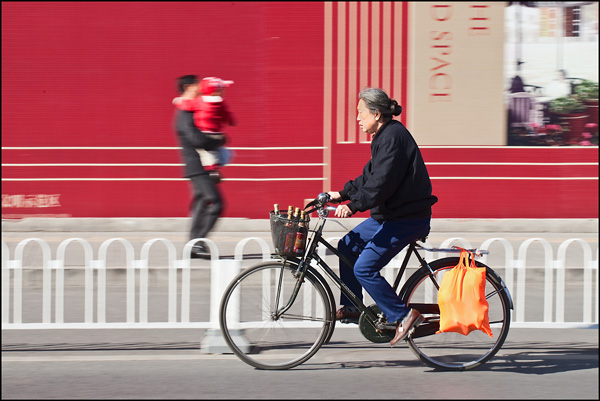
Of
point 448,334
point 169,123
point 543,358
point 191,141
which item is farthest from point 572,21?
point 448,334

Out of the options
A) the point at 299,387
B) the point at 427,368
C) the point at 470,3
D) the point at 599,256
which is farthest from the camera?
the point at 470,3

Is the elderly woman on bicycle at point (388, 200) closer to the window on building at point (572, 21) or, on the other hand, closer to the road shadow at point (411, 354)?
the road shadow at point (411, 354)

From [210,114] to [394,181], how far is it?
4452 mm

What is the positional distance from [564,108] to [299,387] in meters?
8.27

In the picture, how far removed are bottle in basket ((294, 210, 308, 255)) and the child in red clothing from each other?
152 inches

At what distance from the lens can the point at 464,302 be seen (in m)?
5.91

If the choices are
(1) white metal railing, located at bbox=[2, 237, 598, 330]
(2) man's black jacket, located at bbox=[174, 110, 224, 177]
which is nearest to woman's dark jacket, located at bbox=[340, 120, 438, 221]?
(1) white metal railing, located at bbox=[2, 237, 598, 330]

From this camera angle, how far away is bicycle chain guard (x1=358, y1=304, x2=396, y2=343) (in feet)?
19.5

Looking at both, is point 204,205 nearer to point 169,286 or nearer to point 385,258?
point 169,286

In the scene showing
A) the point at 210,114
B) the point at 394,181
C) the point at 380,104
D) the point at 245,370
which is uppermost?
the point at 210,114

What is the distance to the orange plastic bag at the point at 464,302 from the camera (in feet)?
19.4

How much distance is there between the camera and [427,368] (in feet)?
19.9

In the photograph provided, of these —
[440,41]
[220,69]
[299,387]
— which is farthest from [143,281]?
[440,41]

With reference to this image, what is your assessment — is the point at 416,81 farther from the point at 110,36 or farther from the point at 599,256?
the point at 599,256
